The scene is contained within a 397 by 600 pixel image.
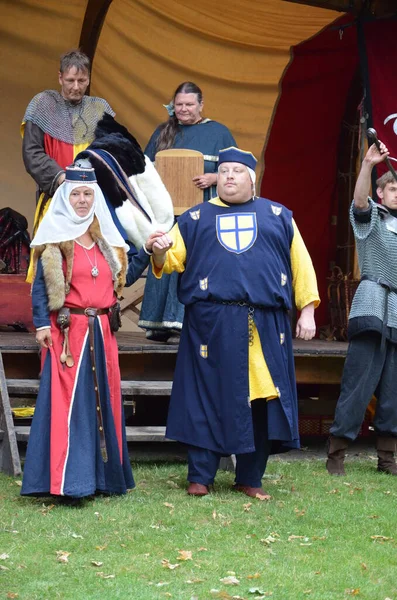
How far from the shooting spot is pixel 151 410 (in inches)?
327

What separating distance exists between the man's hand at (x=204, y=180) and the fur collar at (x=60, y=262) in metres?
1.68

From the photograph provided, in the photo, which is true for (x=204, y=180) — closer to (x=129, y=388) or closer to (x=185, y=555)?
(x=129, y=388)

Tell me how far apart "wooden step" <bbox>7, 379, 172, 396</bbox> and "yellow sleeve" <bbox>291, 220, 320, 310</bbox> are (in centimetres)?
122

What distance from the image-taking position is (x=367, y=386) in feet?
21.9

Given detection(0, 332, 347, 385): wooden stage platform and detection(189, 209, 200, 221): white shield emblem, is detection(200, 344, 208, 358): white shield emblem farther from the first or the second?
detection(0, 332, 347, 385): wooden stage platform

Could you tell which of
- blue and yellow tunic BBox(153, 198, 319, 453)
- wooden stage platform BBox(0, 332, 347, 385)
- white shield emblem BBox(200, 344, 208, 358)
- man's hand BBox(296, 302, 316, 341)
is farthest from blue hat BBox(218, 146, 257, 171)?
wooden stage platform BBox(0, 332, 347, 385)

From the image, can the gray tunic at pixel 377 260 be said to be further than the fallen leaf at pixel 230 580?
Yes

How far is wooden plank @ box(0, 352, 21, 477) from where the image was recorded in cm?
646

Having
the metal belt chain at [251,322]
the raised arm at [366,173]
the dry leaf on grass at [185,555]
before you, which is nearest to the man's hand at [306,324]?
the metal belt chain at [251,322]

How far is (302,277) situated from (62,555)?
2047 mm

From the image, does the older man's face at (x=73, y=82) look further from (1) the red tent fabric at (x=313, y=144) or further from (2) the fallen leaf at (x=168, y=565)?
(2) the fallen leaf at (x=168, y=565)

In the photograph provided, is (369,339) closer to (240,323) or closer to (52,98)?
(240,323)

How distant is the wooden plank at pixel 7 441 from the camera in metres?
6.46

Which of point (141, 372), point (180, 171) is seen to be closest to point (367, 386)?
point (141, 372)
